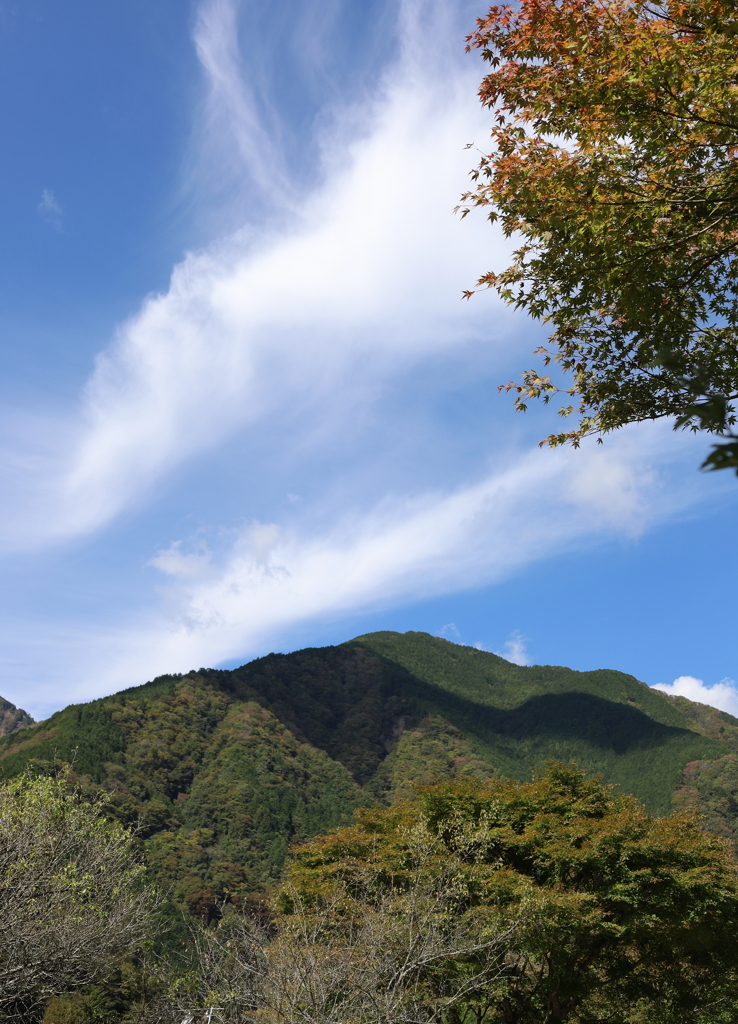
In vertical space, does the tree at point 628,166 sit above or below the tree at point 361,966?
above

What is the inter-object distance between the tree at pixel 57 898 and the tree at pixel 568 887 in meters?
4.96

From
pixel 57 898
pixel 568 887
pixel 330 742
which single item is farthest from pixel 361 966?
pixel 330 742

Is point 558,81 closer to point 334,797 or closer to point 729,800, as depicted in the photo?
point 729,800

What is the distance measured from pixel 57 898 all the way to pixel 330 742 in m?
137

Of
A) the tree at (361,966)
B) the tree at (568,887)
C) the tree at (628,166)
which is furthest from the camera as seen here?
the tree at (568,887)

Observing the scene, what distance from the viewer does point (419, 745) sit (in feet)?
438

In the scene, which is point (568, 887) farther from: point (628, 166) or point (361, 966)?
point (628, 166)

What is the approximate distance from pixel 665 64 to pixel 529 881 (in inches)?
659

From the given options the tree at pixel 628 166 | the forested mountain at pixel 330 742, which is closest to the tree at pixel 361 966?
the tree at pixel 628 166

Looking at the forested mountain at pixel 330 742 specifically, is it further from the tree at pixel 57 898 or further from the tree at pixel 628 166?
the tree at pixel 628 166

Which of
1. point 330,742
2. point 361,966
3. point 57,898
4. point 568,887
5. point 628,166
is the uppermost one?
point 628,166

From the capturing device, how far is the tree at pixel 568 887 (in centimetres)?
1516

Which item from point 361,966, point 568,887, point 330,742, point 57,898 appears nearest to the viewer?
point 361,966

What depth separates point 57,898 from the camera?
39.1 ft
